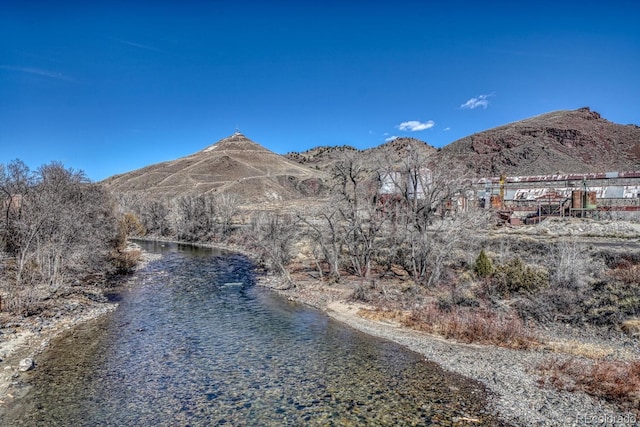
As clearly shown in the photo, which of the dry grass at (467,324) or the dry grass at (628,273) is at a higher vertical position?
the dry grass at (628,273)

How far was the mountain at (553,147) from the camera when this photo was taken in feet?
278

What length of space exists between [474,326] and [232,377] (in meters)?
9.29

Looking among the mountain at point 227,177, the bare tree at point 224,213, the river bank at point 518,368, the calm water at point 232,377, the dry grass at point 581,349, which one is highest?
the mountain at point 227,177

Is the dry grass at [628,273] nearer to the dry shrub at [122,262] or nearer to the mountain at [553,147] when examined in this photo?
the dry shrub at [122,262]

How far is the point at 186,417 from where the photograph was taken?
9945 mm

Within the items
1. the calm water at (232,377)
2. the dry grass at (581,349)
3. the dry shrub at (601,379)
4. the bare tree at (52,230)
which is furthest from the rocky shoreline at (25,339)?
the dry grass at (581,349)

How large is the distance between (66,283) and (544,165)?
87199 mm

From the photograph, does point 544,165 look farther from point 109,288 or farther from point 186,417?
point 186,417

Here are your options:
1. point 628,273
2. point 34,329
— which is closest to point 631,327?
point 628,273

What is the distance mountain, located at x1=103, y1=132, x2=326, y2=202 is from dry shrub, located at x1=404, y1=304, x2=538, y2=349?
7812cm

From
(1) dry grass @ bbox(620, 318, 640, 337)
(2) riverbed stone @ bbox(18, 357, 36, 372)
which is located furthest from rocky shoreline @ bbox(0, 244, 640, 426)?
(1) dry grass @ bbox(620, 318, 640, 337)

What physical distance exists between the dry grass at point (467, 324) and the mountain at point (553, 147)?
65.6 metres

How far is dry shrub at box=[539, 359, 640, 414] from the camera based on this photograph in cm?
1005

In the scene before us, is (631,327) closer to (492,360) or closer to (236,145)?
(492,360)
